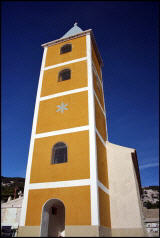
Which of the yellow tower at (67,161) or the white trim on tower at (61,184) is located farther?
the white trim on tower at (61,184)

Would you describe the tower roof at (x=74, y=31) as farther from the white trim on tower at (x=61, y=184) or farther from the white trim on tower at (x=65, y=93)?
the white trim on tower at (x=61, y=184)

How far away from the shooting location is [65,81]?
42.8 feet

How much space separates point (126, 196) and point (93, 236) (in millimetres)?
3100

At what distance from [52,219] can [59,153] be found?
11.7 feet

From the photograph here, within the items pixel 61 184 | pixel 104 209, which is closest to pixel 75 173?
pixel 61 184

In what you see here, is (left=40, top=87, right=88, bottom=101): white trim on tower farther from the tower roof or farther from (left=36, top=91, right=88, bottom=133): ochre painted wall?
the tower roof

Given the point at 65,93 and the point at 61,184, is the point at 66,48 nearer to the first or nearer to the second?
the point at 65,93

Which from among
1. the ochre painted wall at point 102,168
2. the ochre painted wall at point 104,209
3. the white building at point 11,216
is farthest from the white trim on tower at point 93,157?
the white building at point 11,216

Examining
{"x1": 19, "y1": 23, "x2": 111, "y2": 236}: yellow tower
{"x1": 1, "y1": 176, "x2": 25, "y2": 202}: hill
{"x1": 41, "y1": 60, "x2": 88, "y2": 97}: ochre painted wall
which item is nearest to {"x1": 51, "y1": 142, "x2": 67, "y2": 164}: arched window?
{"x1": 19, "y1": 23, "x2": 111, "y2": 236}: yellow tower

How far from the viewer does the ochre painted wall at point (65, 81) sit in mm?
12531

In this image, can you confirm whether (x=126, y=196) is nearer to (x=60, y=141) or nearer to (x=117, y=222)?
(x=117, y=222)

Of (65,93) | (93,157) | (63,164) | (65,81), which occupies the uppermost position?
(65,81)

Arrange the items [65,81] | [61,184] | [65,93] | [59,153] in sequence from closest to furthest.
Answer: [61,184], [59,153], [65,93], [65,81]

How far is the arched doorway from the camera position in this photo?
8742 millimetres
